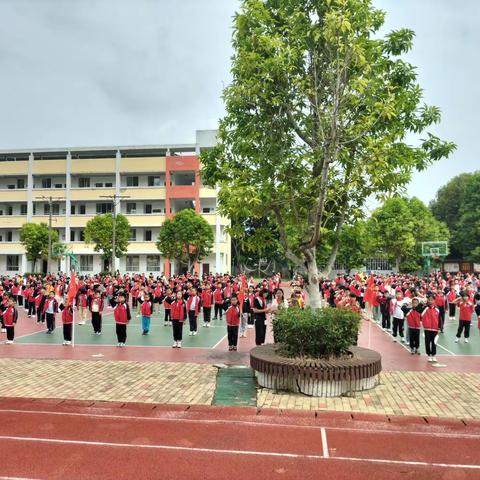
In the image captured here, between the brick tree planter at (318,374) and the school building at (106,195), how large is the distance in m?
41.2

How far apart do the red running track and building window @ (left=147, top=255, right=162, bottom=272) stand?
144ft

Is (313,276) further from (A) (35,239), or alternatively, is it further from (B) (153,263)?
(B) (153,263)

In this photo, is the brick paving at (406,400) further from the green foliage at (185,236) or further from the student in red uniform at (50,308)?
the green foliage at (185,236)

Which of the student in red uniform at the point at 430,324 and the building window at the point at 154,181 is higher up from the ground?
A: the building window at the point at 154,181

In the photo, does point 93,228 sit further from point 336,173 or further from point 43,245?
point 336,173

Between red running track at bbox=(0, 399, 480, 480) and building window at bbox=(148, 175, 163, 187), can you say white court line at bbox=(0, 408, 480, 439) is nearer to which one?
red running track at bbox=(0, 399, 480, 480)

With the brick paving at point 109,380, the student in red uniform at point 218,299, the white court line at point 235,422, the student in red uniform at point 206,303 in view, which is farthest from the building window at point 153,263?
the white court line at point 235,422

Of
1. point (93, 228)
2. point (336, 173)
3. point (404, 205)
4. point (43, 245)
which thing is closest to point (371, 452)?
point (336, 173)

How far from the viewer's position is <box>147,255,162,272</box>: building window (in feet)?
175

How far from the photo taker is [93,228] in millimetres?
46688

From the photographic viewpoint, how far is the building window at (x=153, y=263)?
53469mm

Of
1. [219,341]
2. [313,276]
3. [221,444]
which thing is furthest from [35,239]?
[221,444]

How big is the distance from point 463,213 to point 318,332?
5747 centimetres

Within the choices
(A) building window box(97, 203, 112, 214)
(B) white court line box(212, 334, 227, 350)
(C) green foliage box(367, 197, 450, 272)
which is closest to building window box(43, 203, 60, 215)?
(A) building window box(97, 203, 112, 214)
